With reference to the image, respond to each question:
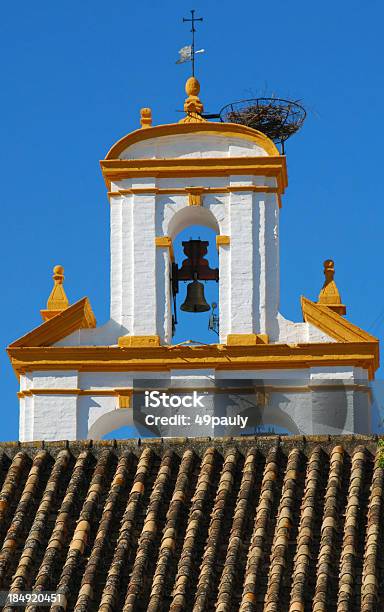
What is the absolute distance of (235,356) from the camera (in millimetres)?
52781

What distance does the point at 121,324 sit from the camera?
53.5 m

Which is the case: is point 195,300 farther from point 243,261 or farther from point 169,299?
point 243,261

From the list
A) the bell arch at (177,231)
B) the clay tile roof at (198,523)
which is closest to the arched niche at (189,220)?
the bell arch at (177,231)

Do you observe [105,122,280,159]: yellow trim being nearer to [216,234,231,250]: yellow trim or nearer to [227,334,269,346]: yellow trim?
[216,234,231,250]: yellow trim

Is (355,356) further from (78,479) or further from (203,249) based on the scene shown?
(78,479)

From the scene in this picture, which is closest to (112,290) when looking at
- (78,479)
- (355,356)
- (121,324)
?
(121,324)

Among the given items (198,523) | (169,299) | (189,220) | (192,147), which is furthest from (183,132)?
(198,523)

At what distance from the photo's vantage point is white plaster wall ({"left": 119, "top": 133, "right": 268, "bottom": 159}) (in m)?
54.2

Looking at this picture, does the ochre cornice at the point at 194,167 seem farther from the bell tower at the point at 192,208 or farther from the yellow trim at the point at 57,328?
the yellow trim at the point at 57,328

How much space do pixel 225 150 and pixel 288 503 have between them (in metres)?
15.6

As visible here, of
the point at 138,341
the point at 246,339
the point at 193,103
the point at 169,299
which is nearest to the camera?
the point at 246,339

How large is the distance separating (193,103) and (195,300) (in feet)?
12.2

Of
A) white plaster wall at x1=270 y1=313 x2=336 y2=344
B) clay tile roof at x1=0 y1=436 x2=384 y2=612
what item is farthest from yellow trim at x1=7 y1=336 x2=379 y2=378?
clay tile roof at x1=0 y1=436 x2=384 y2=612

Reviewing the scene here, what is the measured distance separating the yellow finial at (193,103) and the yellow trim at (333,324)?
3.89m
